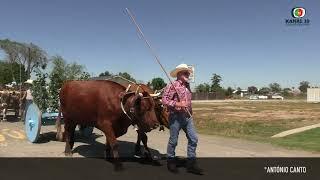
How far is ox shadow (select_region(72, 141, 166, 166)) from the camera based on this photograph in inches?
382

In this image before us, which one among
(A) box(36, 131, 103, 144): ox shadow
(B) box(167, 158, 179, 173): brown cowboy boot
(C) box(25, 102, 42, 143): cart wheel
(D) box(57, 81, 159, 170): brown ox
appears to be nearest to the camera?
(B) box(167, 158, 179, 173): brown cowboy boot

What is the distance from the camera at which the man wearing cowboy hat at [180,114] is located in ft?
27.9

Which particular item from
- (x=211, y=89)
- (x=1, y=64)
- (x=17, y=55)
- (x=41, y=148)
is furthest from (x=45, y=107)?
(x=211, y=89)

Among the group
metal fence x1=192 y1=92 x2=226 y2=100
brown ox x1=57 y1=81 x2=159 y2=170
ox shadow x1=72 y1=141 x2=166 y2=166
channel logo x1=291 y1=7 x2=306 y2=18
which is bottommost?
ox shadow x1=72 y1=141 x2=166 y2=166

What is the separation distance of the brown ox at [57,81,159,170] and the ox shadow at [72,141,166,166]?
0.46m

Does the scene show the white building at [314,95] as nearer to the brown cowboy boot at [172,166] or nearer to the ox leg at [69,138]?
the ox leg at [69,138]

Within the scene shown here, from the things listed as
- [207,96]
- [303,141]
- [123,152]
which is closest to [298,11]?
[303,141]

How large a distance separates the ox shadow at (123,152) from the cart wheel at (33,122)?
131cm

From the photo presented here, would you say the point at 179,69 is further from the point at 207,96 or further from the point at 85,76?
the point at 207,96

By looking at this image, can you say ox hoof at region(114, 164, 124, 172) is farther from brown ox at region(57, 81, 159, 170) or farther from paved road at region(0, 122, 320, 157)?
paved road at region(0, 122, 320, 157)

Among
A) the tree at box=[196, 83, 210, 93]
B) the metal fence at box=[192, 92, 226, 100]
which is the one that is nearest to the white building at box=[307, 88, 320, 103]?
the metal fence at box=[192, 92, 226, 100]

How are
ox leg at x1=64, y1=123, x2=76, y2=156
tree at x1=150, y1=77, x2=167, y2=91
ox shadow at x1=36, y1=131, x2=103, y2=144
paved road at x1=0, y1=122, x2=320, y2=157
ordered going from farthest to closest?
1. ox shadow at x1=36, y1=131, x2=103, y2=144
2. tree at x1=150, y1=77, x2=167, y2=91
3. paved road at x1=0, y1=122, x2=320, y2=157
4. ox leg at x1=64, y1=123, x2=76, y2=156

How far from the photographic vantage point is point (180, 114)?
8.55 meters

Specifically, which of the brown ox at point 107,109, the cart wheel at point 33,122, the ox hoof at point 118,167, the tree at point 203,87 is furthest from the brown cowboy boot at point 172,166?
the tree at point 203,87
